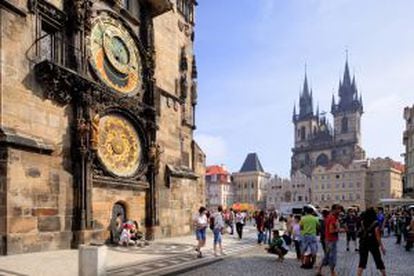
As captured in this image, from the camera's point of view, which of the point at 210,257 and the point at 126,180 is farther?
the point at 126,180

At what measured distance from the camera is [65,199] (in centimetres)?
1562

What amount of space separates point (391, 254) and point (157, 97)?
11687 millimetres

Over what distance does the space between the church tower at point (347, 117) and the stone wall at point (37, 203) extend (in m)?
128

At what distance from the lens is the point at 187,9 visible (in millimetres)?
27484

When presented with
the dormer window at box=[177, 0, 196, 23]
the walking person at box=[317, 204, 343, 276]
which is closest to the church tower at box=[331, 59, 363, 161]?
the dormer window at box=[177, 0, 196, 23]

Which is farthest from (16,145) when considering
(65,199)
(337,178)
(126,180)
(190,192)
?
(337,178)

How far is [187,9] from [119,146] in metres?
11.6

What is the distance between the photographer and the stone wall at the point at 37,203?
13234 millimetres

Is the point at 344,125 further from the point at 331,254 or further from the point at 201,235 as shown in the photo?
the point at 331,254

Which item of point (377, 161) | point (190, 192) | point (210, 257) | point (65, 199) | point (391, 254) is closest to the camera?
point (210, 257)

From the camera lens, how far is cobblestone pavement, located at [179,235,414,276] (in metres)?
11.9

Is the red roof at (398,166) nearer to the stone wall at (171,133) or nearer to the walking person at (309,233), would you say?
the stone wall at (171,133)

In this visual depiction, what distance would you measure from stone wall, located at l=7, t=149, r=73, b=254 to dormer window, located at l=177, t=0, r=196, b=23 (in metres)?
13.8

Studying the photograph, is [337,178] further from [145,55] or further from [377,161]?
[145,55]
